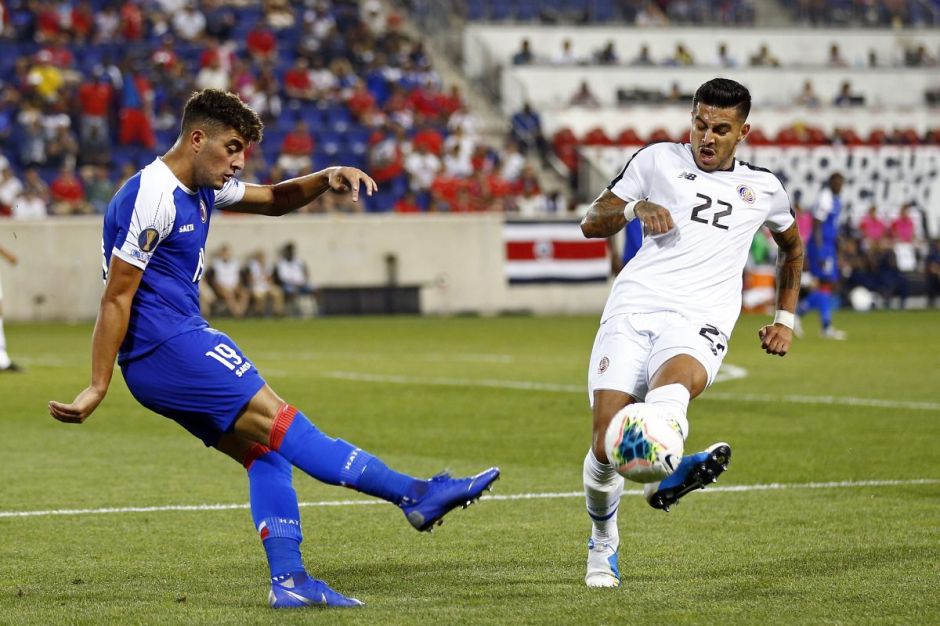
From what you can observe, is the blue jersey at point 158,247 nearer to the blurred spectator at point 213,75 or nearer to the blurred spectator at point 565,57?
the blurred spectator at point 213,75

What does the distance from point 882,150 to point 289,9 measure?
1423cm

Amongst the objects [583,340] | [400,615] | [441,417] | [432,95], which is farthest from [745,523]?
[432,95]

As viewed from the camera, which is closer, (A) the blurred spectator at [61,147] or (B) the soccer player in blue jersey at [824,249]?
(B) the soccer player in blue jersey at [824,249]

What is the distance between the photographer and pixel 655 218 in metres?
6.43

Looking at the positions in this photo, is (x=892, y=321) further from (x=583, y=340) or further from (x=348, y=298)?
(x=348, y=298)

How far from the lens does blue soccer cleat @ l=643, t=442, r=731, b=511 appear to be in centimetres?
583

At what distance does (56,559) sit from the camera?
7125 millimetres

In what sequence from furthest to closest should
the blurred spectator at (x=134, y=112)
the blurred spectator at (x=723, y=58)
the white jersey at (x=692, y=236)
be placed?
1. the blurred spectator at (x=723, y=58)
2. the blurred spectator at (x=134, y=112)
3. the white jersey at (x=692, y=236)

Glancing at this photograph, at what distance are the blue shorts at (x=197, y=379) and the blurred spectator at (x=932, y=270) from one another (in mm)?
30340

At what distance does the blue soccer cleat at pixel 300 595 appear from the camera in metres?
5.91

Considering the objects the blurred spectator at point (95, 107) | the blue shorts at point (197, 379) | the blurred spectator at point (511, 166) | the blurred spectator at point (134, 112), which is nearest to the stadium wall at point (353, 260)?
the blurred spectator at point (95, 107)

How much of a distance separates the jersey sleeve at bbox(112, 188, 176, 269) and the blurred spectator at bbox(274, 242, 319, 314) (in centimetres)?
2372

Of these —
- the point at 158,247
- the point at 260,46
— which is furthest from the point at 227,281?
the point at 158,247

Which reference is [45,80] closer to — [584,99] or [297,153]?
[297,153]
